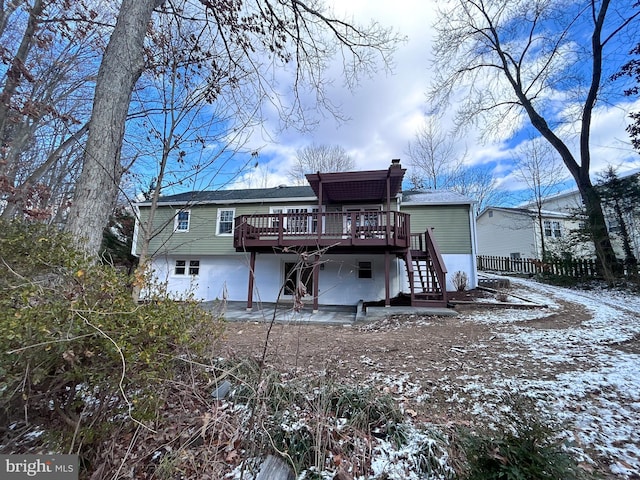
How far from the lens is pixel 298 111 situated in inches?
247

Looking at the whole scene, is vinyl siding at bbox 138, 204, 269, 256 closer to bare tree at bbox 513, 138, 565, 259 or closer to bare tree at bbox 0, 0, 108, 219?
bare tree at bbox 0, 0, 108, 219

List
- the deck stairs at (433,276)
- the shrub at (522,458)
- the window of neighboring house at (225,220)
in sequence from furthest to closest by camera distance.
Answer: the window of neighboring house at (225,220)
the deck stairs at (433,276)
the shrub at (522,458)

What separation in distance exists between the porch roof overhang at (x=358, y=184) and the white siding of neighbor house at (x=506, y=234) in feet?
41.9

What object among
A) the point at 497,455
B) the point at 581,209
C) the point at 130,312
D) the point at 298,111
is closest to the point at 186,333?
the point at 130,312

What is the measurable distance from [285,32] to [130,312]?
650 cm

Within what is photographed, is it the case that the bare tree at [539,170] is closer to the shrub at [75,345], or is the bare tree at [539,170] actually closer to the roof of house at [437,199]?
the roof of house at [437,199]

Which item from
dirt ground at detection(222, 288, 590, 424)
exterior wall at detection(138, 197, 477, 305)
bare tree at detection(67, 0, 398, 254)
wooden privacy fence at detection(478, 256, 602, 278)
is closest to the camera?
dirt ground at detection(222, 288, 590, 424)

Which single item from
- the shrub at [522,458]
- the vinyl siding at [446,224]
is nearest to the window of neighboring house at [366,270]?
the vinyl siding at [446,224]

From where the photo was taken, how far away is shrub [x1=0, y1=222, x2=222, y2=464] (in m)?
1.62

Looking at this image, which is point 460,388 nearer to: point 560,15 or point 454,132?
point 454,132

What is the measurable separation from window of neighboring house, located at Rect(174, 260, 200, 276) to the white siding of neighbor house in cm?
1985

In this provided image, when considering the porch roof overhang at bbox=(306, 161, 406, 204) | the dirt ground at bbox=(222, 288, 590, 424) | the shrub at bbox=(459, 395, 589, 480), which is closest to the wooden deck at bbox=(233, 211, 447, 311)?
the porch roof overhang at bbox=(306, 161, 406, 204)

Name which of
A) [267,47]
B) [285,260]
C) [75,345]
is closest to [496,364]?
[75,345]

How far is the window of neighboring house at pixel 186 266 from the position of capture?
44.1 ft
